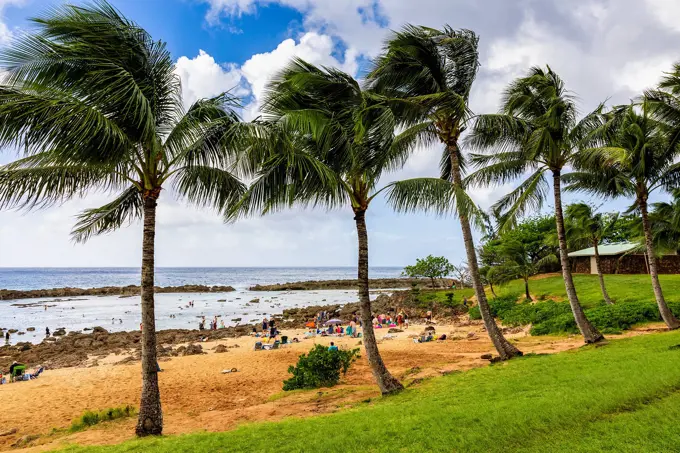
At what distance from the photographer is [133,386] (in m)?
13.6

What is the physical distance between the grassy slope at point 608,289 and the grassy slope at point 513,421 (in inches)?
554

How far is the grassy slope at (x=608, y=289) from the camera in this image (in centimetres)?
2036

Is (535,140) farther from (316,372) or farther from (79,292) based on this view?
(79,292)

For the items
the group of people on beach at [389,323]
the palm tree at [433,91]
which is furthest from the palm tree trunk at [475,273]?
the group of people on beach at [389,323]

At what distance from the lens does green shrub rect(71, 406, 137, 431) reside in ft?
30.7

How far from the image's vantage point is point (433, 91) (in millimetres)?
10930

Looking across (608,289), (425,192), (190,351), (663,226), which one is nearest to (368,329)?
(425,192)

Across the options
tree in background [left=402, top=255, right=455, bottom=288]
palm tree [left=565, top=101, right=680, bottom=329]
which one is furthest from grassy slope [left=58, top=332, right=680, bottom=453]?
tree in background [left=402, top=255, right=455, bottom=288]

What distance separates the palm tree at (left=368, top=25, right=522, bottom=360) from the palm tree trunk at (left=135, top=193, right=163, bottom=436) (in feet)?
17.6

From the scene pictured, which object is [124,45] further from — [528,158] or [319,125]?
[528,158]

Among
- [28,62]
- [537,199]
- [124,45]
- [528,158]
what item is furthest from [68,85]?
[537,199]

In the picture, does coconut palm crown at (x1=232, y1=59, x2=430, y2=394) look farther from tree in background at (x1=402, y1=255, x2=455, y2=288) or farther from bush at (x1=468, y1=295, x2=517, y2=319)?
tree in background at (x1=402, y1=255, x2=455, y2=288)

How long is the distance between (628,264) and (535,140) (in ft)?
98.9

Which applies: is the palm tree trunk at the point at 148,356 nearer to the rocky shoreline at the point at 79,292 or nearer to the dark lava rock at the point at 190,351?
the dark lava rock at the point at 190,351
